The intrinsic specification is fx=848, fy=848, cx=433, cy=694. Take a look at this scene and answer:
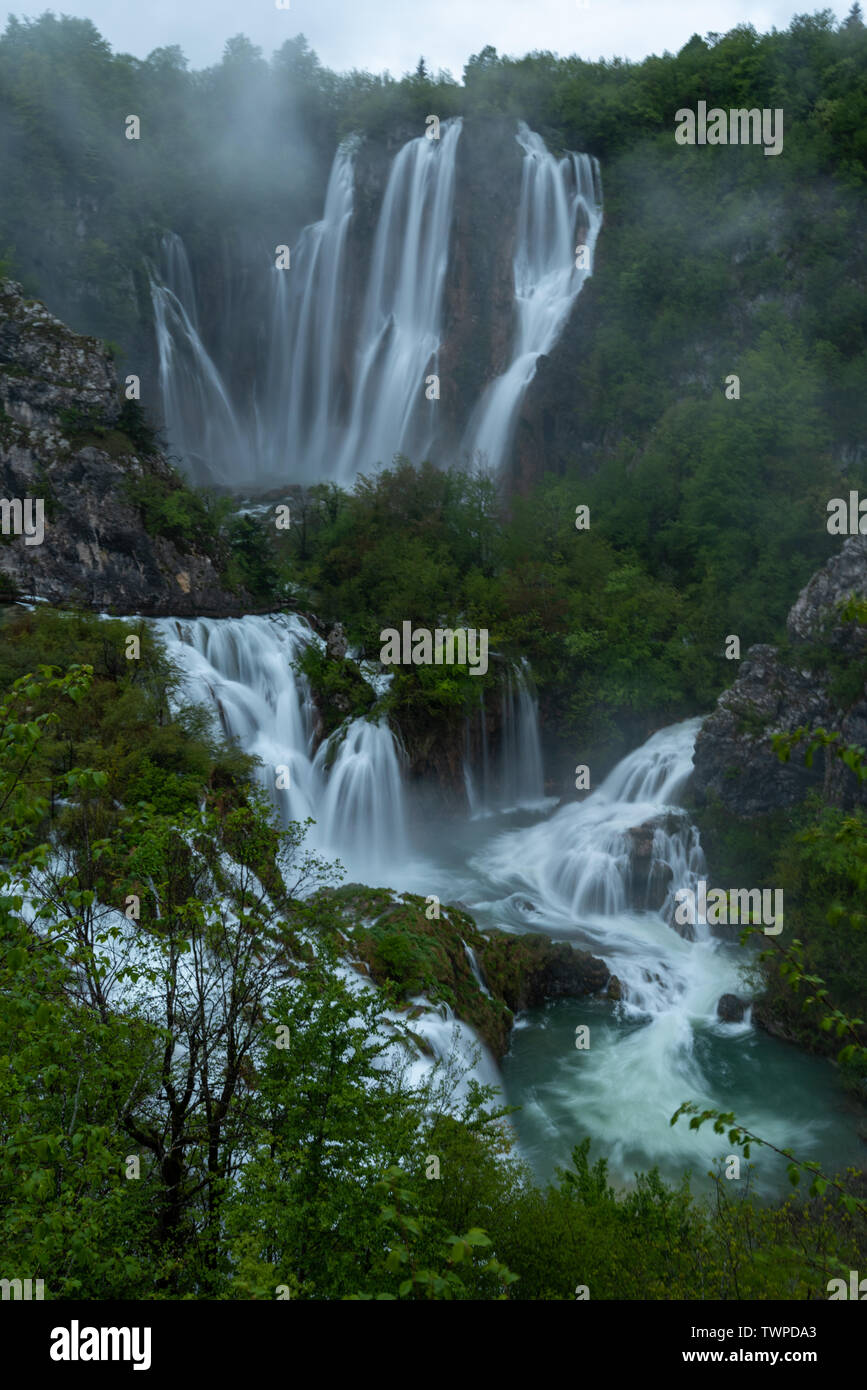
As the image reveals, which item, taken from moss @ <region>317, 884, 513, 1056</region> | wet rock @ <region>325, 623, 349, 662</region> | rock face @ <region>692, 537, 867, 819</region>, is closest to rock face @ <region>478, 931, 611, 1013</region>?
moss @ <region>317, 884, 513, 1056</region>

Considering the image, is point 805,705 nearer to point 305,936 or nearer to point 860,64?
point 305,936

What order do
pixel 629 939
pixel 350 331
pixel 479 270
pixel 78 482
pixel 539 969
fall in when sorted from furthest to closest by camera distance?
pixel 350 331 → pixel 479 270 → pixel 78 482 → pixel 629 939 → pixel 539 969

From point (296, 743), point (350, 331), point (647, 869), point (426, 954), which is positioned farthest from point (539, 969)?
point (350, 331)

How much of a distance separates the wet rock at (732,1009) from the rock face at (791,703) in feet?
17.6

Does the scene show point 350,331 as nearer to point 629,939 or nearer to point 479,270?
point 479,270

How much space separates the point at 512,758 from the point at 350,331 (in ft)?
102

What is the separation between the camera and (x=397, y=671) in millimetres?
26375

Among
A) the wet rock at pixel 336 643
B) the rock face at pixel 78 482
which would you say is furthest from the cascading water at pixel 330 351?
the wet rock at pixel 336 643

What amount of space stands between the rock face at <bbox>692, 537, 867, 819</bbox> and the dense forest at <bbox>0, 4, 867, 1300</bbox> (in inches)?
42.9

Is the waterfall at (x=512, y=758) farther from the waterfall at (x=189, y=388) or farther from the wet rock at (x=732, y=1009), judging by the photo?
the waterfall at (x=189, y=388)

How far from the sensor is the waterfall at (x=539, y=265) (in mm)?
42344

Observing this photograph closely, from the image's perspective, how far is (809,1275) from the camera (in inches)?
207

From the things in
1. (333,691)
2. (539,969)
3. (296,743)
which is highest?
(333,691)

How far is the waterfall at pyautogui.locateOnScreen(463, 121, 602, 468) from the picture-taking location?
139ft
